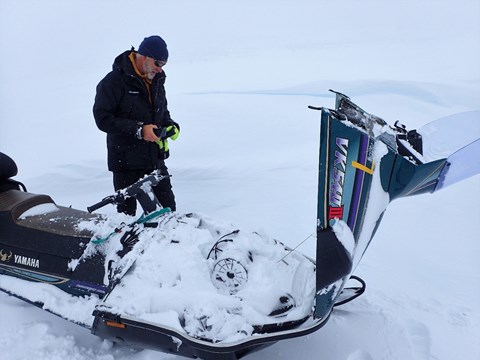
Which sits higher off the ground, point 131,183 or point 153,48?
Result: point 153,48

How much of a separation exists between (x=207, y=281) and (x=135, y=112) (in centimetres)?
131

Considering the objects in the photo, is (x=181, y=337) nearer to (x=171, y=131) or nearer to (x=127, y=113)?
(x=171, y=131)

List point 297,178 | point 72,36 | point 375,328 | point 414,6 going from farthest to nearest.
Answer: point 72,36
point 414,6
point 297,178
point 375,328

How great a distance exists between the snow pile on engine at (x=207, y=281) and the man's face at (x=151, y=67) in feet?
3.27

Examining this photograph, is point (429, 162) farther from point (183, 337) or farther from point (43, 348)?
point (43, 348)

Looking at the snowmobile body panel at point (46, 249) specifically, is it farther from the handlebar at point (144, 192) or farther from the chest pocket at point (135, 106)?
the chest pocket at point (135, 106)

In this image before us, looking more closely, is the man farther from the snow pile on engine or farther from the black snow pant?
the snow pile on engine

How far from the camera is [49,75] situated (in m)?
11.9

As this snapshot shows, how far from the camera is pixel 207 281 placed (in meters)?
2.08

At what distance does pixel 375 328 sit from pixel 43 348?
163cm

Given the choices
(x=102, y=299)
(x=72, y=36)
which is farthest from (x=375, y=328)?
(x=72, y=36)

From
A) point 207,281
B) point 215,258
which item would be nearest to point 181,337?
point 207,281

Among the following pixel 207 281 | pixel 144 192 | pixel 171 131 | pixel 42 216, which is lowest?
pixel 207 281

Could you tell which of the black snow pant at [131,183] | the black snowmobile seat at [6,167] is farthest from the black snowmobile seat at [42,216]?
the black snow pant at [131,183]
